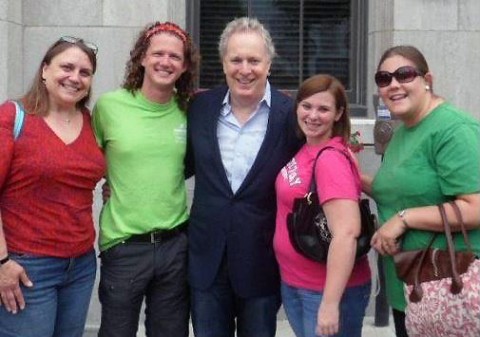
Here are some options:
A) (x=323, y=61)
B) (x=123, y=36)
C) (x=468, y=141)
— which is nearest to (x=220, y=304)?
(x=468, y=141)

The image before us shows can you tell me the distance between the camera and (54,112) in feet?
13.1

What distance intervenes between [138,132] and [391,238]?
1.36m

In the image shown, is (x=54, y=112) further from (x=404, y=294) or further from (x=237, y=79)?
(x=404, y=294)

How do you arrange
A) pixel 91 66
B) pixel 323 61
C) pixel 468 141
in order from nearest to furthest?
pixel 468 141 → pixel 91 66 → pixel 323 61

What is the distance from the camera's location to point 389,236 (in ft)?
12.0

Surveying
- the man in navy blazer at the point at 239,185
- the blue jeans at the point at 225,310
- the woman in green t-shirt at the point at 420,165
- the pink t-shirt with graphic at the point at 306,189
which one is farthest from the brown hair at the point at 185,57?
the woman in green t-shirt at the point at 420,165

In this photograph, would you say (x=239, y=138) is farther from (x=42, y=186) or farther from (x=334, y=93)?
(x=42, y=186)

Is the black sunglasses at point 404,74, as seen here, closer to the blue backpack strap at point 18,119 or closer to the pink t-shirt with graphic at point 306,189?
the pink t-shirt with graphic at point 306,189

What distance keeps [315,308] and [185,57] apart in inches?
56.4

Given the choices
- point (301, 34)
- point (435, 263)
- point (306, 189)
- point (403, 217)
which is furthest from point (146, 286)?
point (301, 34)

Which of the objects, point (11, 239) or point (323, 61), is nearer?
point (11, 239)

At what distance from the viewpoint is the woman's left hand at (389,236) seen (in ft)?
11.9

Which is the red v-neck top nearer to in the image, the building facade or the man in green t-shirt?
the man in green t-shirt

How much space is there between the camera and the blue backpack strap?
3.78m
